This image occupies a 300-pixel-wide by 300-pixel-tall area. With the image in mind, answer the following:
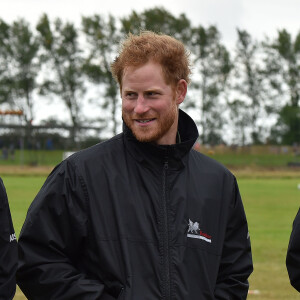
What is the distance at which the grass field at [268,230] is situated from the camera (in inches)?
348

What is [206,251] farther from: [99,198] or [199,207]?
[99,198]

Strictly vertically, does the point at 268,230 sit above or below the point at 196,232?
below

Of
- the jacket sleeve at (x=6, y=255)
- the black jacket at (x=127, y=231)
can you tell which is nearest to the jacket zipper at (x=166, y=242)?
the black jacket at (x=127, y=231)

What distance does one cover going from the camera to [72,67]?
62.3 m

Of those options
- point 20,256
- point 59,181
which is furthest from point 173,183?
point 20,256

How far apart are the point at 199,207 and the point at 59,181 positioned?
73cm

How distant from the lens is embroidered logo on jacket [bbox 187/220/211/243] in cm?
350

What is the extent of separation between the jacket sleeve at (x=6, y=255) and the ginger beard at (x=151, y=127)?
0.72m

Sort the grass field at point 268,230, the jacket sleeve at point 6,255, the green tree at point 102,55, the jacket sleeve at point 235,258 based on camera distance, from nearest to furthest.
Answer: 1. the jacket sleeve at point 6,255
2. the jacket sleeve at point 235,258
3. the grass field at point 268,230
4. the green tree at point 102,55

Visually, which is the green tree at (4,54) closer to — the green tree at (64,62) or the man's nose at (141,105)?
the green tree at (64,62)

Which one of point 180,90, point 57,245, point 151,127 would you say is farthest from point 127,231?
point 180,90

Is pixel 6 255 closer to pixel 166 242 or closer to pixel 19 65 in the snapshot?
pixel 166 242

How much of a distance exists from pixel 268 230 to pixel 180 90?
41.0 ft

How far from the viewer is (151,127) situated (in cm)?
356
